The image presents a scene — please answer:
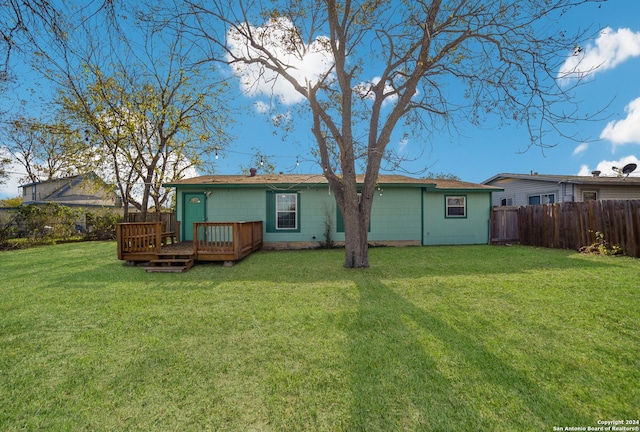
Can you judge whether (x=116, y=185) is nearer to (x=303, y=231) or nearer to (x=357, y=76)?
(x=303, y=231)

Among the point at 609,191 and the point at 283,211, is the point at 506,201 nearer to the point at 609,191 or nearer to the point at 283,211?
the point at 609,191

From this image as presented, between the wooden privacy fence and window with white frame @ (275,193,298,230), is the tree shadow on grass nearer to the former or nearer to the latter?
window with white frame @ (275,193,298,230)

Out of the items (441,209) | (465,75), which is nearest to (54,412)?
(465,75)

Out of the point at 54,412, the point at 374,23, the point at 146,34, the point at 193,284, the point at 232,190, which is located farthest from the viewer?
the point at 232,190

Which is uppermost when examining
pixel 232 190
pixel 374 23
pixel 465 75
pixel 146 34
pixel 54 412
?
pixel 374 23

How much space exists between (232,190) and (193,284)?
5.42 m

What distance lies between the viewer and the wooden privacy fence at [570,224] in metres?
7.55

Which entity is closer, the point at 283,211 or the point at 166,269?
the point at 166,269

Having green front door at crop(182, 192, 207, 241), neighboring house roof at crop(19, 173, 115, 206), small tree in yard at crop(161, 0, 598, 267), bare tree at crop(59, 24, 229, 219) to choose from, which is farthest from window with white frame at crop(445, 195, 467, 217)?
neighboring house roof at crop(19, 173, 115, 206)

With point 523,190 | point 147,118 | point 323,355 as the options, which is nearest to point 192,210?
point 147,118

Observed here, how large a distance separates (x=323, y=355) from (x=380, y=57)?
25.2ft

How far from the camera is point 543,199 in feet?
46.4

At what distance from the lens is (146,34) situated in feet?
20.6

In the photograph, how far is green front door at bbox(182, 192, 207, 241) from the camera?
10.1 meters
